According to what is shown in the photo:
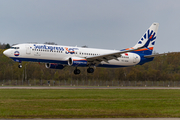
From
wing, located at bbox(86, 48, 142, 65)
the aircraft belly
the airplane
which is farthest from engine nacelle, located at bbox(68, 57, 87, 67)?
the aircraft belly

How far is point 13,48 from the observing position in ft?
147

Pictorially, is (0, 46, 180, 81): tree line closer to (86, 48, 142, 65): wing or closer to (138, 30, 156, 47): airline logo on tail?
(138, 30, 156, 47): airline logo on tail

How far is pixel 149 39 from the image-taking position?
59875 millimetres

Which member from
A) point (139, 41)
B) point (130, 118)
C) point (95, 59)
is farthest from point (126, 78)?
point (130, 118)

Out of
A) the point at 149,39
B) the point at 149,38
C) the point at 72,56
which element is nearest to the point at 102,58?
the point at 72,56

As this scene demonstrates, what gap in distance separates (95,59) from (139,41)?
14080 mm

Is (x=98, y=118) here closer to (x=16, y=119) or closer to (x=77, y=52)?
(x=16, y=119)

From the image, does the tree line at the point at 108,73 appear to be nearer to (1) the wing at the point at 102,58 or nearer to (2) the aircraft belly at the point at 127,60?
(2) the aircraft belly at the point at 127,60

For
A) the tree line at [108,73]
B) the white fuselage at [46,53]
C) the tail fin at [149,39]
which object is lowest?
the tree line at [108,73]

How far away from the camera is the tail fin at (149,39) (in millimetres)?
59000

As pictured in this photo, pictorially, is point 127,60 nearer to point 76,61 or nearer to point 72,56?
point 72,56

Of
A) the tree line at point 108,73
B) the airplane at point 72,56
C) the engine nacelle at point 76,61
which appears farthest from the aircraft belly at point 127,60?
the tree line at point 108,73

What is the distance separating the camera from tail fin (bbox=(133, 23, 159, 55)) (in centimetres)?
5900

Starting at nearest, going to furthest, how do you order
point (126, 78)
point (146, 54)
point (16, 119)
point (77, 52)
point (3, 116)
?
1. point (16, 119)
2. point (3, 116)
3. point (77, 52)
4. point (146, 54)
5. point (126, 78)
